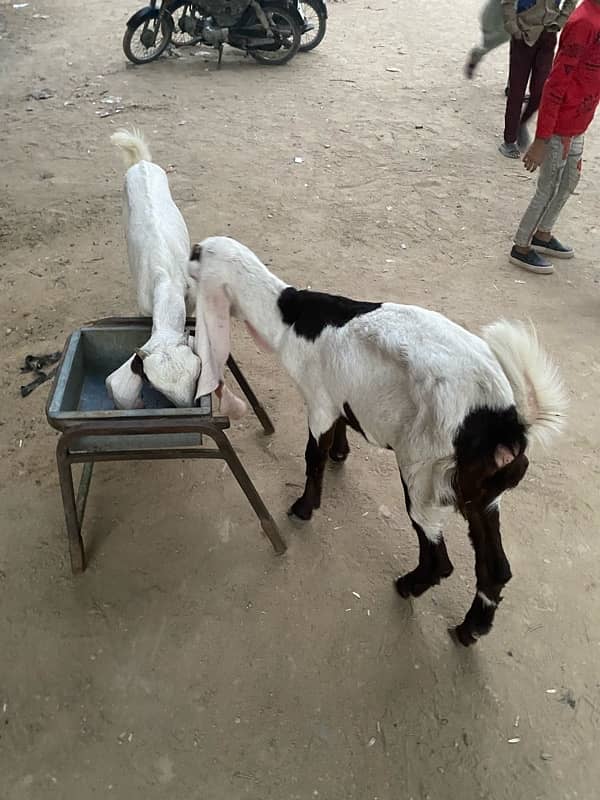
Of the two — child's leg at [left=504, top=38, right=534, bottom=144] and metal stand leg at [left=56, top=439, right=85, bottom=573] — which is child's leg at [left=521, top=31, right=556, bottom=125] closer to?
child's leg at [left=504, top=38, right=534, bottom=144]

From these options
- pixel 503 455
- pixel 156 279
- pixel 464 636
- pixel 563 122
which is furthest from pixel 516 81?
pixel 464 636

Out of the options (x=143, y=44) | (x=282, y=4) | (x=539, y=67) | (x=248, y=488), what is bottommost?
(x=248, y=488)

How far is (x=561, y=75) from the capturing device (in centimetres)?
394

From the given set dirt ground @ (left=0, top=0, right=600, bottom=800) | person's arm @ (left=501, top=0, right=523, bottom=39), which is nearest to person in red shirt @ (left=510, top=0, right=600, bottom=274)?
dirt ground @ (left=0, top=0, right=600, bottom=800)

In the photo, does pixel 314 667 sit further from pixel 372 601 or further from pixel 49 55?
pixel 49 55

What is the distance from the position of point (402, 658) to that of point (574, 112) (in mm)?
3570

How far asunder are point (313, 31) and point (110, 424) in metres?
9.32

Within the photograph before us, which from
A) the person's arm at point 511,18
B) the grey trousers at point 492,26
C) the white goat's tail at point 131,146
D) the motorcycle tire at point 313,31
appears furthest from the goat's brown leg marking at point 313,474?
the motorcycle tire at point 313,31

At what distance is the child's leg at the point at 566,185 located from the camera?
433cm

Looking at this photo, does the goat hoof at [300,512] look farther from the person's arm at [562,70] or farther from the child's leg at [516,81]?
the child's leg at [516,81]

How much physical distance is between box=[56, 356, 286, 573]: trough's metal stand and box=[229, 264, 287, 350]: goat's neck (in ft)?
1.59

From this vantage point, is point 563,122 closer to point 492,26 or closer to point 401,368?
point 401,368

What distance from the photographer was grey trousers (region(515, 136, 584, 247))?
4.27 meters

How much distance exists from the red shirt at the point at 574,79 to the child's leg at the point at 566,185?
17cm
